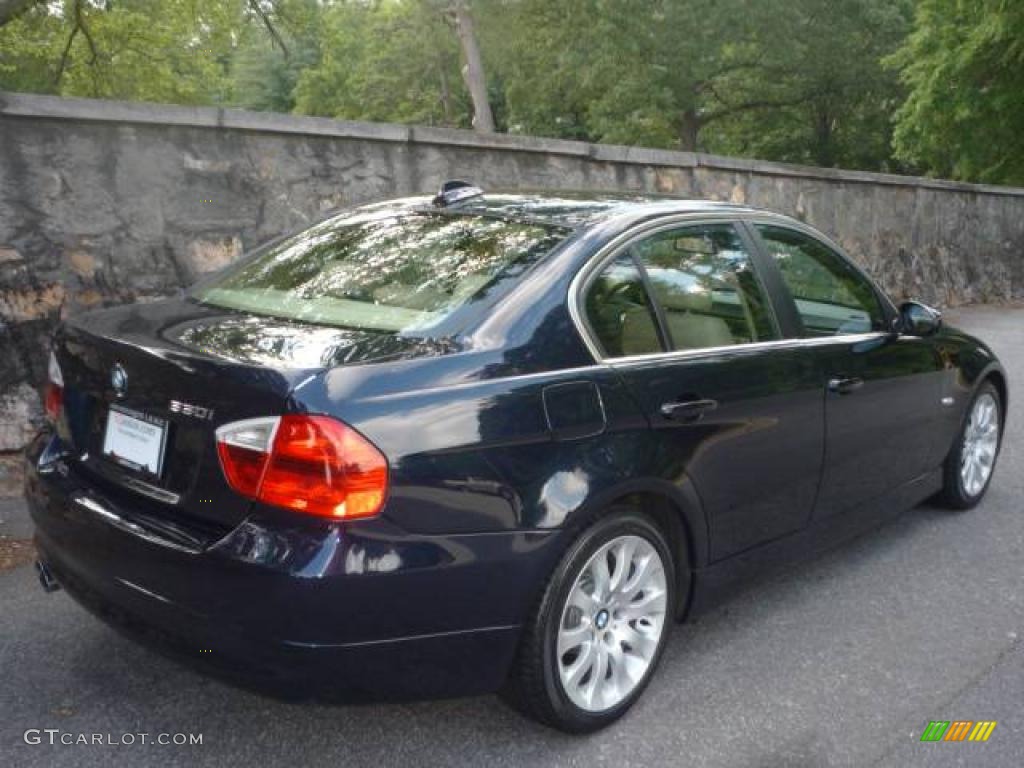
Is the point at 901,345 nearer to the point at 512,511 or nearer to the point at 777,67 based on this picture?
the point at 512,511

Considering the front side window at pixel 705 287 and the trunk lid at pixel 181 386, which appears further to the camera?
the front side window at pixel 705 287

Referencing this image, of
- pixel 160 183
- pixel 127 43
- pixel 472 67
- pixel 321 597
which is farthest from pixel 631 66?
pixel 321 597

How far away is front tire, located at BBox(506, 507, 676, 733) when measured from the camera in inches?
104

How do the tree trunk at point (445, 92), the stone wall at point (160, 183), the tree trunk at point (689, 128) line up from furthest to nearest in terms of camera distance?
the tree trunk at point (445, 92), the tree trunk at point (689, 128), the stone wall at point (160, 183)

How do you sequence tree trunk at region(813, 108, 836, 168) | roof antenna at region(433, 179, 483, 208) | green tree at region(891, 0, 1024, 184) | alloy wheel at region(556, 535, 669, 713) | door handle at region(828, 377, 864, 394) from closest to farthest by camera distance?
alloy wheel at region(556, 535, 669, 713) < roof antenna at region(433, 179, 483, 208) < door handle at region(828, 377, 864, 394) < green tree at region(891, 0, 1024, 184) < tree trunk at region(813, 108, 836, 168)

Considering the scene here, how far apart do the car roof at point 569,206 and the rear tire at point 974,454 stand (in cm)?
188

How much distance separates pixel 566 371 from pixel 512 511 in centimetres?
44

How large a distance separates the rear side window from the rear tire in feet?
7.70

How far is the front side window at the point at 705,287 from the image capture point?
3.18 metres

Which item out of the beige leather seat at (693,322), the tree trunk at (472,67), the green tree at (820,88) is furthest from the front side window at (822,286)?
the green tree at (820,88)

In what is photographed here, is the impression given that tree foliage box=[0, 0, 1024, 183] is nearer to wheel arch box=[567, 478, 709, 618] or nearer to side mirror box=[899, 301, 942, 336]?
side mirror box=[899, 301, 942, 336]

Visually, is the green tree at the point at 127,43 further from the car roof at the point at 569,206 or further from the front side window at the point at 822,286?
the front side window at the point at 822,286

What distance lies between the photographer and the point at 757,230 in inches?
144

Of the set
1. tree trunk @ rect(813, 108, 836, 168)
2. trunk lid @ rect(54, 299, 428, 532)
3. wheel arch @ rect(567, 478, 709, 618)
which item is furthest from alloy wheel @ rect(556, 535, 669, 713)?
tree trunk @ rect(813, 108, 836, 168)
